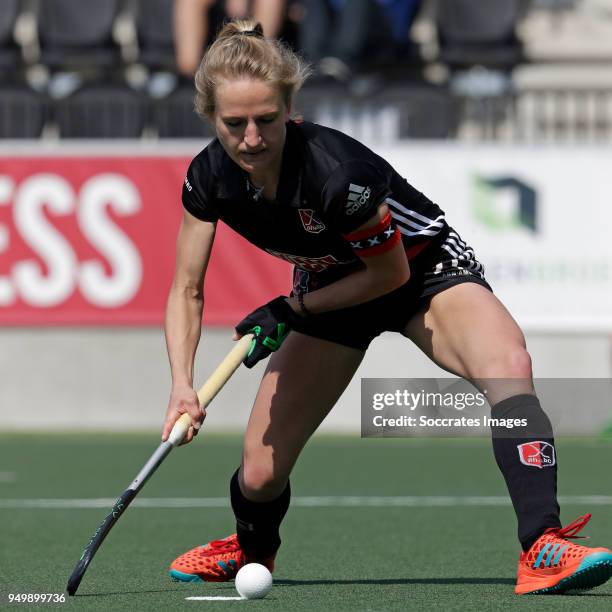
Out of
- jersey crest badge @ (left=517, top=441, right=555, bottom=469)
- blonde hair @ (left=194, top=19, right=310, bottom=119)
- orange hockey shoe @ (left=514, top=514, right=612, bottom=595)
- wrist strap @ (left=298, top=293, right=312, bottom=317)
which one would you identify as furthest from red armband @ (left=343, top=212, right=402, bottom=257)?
orange hockey shoe @ (left=514, top=514, right=612, bottom=595)

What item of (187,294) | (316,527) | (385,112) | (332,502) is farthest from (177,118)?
(187,294)

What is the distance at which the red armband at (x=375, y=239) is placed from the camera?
4254 millimetres

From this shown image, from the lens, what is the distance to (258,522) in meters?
4.79

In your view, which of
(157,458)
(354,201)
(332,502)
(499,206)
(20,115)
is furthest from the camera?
(20,115)

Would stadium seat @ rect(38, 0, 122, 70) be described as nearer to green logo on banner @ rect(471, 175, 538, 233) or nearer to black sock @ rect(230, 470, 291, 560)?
green logo on banner @ rect(471, 175, 538, 233)

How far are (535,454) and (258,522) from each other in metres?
0.96

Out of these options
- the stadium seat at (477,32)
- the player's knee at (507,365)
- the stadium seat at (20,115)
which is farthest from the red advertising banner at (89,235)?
the player's knee at (507,365)

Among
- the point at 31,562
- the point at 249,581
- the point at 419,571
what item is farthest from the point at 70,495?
the point at 249,581

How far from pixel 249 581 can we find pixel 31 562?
1.19 meters

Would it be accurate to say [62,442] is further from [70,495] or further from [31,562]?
[31,562]

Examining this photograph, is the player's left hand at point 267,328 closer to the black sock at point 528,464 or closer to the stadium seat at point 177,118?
the black sock at point 528,464

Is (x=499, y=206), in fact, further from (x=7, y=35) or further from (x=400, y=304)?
(x=400, y=304)

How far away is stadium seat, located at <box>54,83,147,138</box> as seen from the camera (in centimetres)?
1227

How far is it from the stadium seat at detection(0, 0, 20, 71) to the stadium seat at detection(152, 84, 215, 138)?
1570 mm
